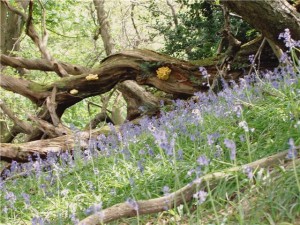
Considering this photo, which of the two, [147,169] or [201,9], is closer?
[147,169]

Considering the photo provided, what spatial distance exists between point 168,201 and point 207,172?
0.49 meters

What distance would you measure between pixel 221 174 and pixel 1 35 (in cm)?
1197

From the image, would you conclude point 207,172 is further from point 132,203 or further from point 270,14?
point 270,14

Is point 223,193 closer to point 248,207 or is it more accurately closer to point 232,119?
point 248,207

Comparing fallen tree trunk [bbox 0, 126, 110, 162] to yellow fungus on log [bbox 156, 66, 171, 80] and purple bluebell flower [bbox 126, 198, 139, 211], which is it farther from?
purple bluebell flower [bbox 126, 198, 139, 211]

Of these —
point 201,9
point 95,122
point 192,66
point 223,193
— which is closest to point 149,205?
point 223,193

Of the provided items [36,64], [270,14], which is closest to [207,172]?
[270,14]

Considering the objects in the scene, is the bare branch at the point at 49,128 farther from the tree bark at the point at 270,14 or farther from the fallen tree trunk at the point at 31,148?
the tree bark at the point at 270,14

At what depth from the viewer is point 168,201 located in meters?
2.54

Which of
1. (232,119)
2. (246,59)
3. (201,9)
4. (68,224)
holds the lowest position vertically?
(68,224)

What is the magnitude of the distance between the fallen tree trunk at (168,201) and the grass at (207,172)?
6 cm

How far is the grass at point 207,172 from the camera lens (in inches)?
94.1

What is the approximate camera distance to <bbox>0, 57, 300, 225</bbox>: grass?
2.39 meters

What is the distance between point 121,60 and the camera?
26.0 ft
